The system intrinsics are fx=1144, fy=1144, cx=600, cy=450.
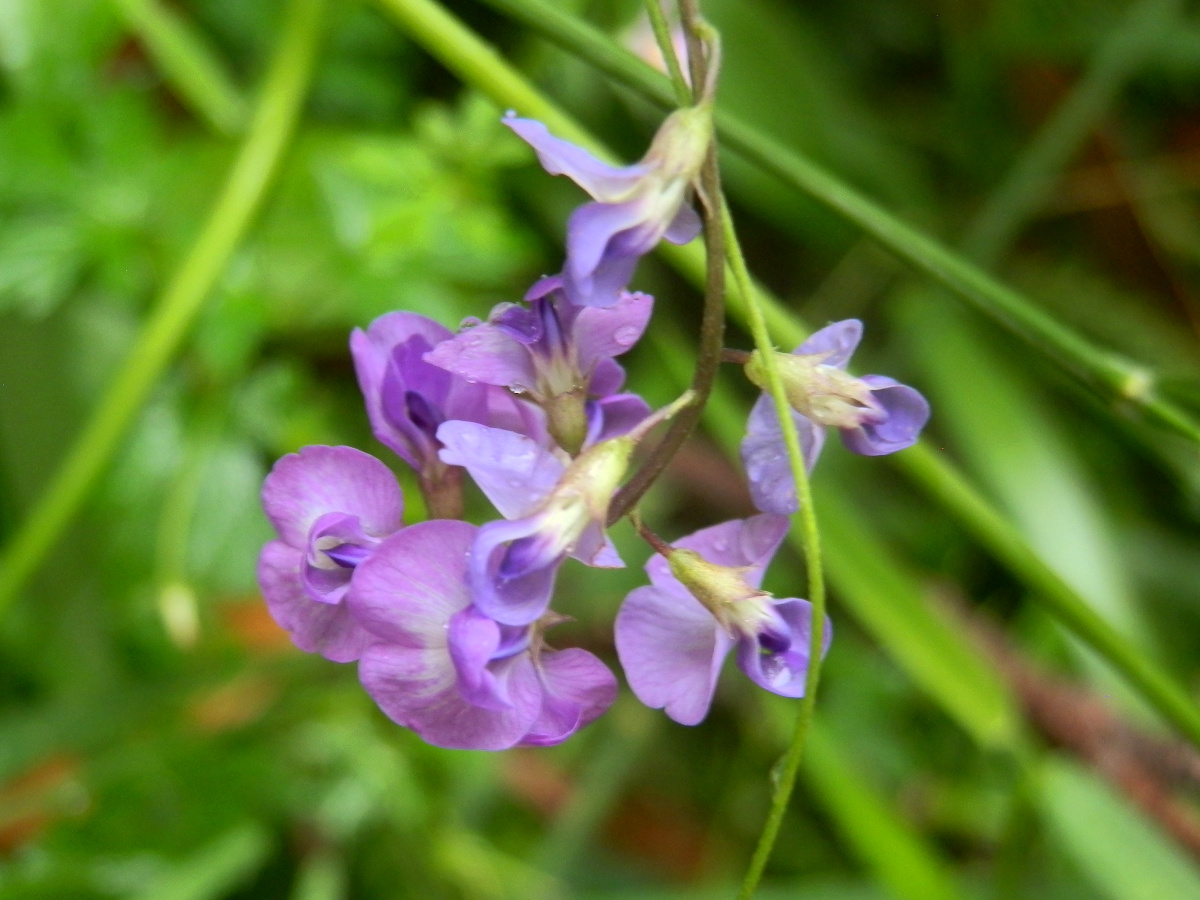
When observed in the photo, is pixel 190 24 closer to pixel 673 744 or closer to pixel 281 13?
pixel 281 13

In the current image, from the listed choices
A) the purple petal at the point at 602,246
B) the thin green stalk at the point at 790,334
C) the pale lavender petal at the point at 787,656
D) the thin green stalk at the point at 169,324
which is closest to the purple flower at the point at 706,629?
the pale lavender petal at the point at 787,656

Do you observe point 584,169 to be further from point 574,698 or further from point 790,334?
point 790,334

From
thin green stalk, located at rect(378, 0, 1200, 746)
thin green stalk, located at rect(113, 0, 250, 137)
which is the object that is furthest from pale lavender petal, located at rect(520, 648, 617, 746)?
thin green stalk, located at rect(113, 0, 250, 137)

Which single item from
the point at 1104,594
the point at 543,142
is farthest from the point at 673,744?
the point at 543,142

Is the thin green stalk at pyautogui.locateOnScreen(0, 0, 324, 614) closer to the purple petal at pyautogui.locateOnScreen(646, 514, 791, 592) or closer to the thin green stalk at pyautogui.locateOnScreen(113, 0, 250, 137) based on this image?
the thin green stalk at pyautogui.locateOnScreen(113, 0, 250, 137)

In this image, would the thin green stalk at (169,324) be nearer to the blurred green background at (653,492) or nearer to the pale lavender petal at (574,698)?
the blurred green background at (653,492)

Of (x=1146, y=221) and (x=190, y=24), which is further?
(x=1146, y=221)

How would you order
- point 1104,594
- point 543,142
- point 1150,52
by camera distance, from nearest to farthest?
point 543,142 < point 1104,594 < point 1150,52
